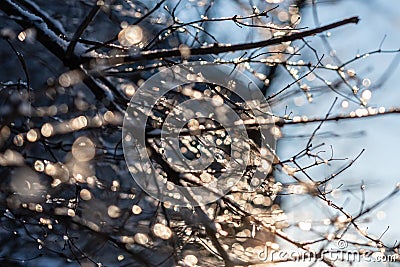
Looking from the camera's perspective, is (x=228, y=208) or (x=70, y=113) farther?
(x=70, y=113)

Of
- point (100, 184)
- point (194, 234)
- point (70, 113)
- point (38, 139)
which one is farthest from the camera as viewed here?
point (70, 113)

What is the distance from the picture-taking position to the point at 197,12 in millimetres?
2520

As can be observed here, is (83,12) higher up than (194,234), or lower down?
higher up

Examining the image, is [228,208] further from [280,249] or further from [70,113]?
[70,113]

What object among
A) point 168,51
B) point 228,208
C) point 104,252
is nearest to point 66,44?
point 168,51

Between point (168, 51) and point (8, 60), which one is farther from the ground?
point (8, 60)

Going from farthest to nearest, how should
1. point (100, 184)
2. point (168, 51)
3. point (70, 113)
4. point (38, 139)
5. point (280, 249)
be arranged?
1. point (70, 113)
2. point (100, 184)
3. point (38, 139)
4. point (280, 249)
5. point (168, 51)

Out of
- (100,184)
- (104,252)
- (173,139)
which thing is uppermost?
(173,139)

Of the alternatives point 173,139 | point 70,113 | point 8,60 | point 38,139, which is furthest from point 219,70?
point 8,60

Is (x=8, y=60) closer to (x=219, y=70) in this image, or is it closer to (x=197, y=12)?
(x=197, y=12)

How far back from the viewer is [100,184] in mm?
2848

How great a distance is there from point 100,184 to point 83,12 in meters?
1.35

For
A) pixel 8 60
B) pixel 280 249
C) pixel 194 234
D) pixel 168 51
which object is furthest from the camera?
pixel 8 60

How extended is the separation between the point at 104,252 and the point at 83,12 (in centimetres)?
171
